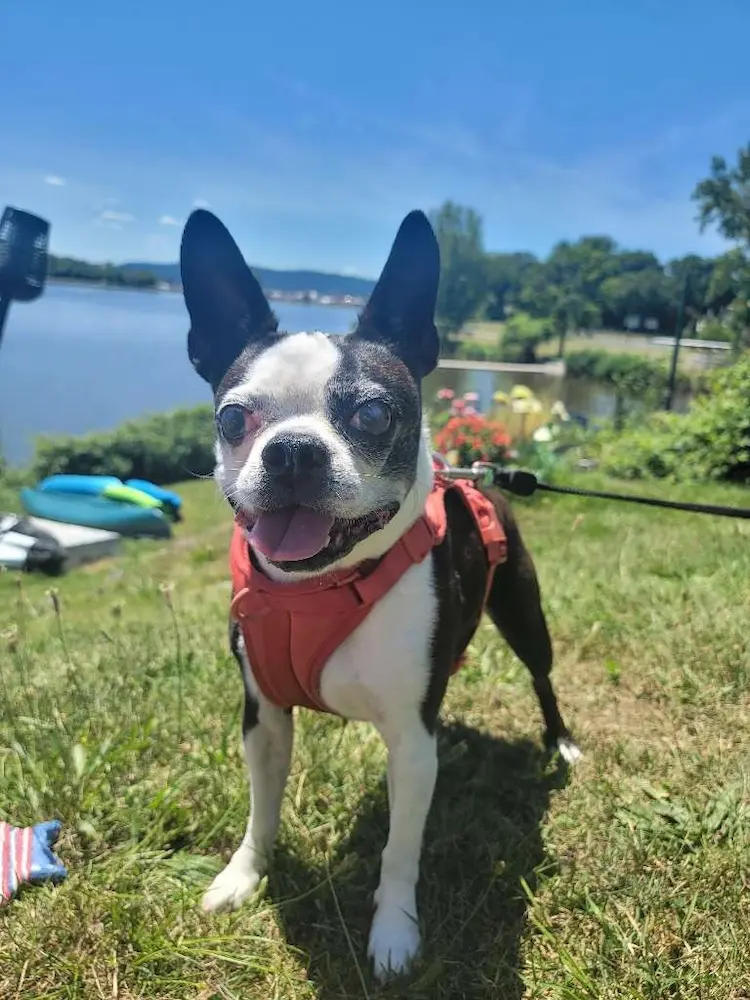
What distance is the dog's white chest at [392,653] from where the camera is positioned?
199 centimetres

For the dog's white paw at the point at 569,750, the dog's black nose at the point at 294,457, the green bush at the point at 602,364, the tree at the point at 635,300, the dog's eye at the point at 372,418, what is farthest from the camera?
the tree at the point at 635,300

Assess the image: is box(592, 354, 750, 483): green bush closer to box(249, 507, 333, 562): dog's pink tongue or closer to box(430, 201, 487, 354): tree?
box(249, 507, 333, 562): dog's pink tongue

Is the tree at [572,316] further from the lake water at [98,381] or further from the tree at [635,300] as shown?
the lake water at [98,381]

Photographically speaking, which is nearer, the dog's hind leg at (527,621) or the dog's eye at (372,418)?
the dog's eye at (372,418)

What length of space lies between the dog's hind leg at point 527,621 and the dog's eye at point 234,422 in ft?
Result: 3.88

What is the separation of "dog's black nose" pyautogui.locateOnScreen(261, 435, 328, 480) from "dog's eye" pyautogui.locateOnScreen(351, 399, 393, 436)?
0.48ft

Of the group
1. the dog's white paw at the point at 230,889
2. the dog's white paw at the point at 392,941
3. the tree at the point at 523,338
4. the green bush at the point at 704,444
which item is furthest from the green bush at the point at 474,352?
the dog's white paw at the point at 392,941

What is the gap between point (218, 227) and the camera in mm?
2049

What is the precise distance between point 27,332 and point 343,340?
52835 millimetres

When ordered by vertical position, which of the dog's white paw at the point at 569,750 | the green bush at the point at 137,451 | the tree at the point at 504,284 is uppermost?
the tree at the point at 504,284

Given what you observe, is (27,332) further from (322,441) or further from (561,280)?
(561,280)

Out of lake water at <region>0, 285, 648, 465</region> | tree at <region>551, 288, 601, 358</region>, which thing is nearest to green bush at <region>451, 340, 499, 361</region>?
tree at <region>551, 288, 601, 358</region>

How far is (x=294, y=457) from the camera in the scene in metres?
1.69

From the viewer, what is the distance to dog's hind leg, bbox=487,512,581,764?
2.77 m
